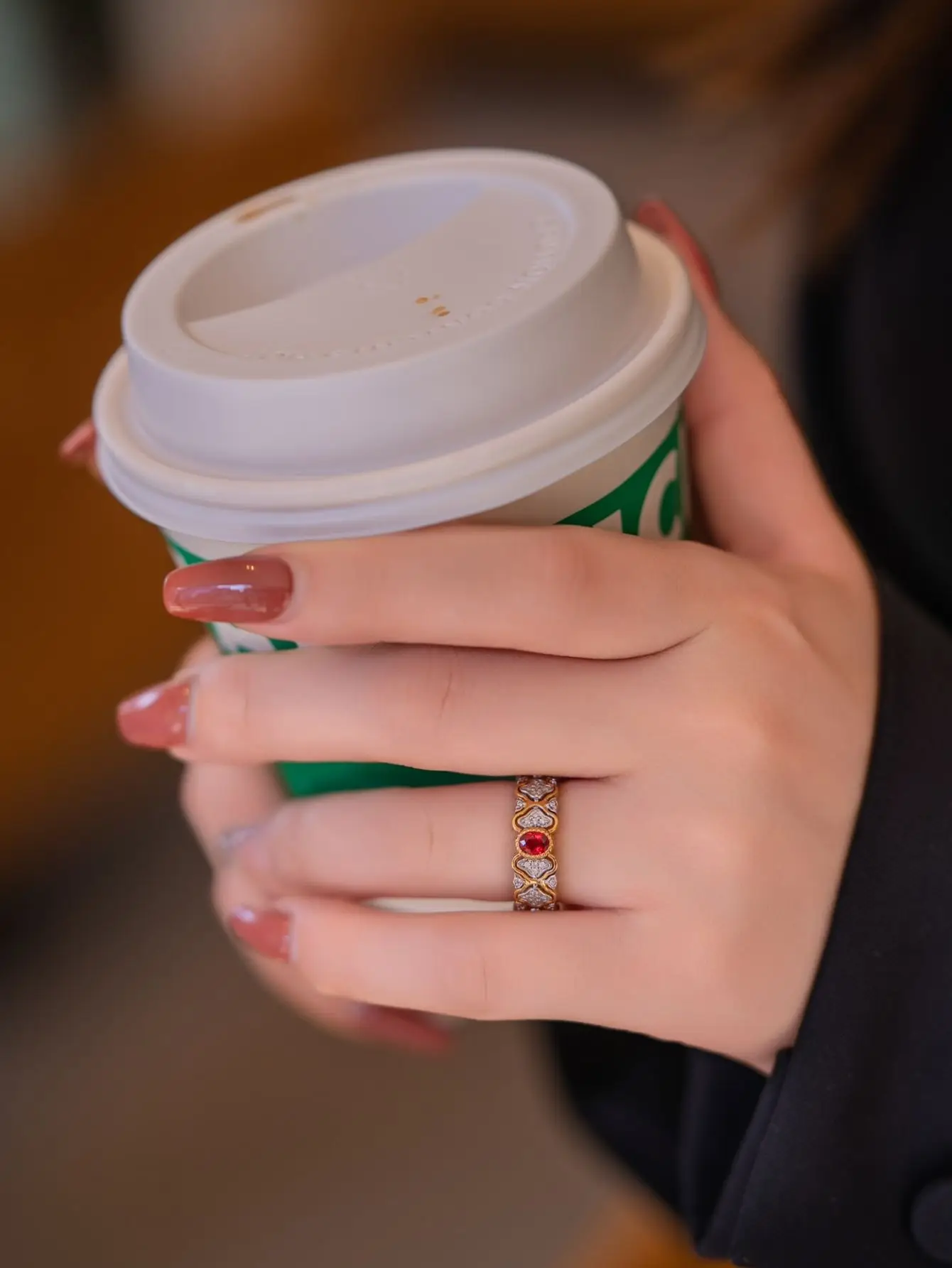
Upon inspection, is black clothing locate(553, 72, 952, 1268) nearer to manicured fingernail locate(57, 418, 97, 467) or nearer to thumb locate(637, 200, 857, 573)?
thumb locate(637, 200, 857, 573)

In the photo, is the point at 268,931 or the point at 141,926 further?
the point at 141,926

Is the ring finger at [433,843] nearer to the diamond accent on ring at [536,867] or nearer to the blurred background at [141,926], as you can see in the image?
the diamond accent on ring at [536,867]

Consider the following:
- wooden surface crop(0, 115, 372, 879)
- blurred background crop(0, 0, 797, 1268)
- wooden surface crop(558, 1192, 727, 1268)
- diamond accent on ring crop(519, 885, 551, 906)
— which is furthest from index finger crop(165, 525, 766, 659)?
wooden surface crop(0, 115, 372, 879)

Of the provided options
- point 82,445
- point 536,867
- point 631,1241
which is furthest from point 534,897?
point 631,1241

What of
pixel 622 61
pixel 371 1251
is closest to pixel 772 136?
pixel 371 1251

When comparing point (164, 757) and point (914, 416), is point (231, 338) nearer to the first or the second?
point (914, 416)

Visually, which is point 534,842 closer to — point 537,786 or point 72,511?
point 537,786

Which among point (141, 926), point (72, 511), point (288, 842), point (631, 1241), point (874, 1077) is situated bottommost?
point (631, 1241)
